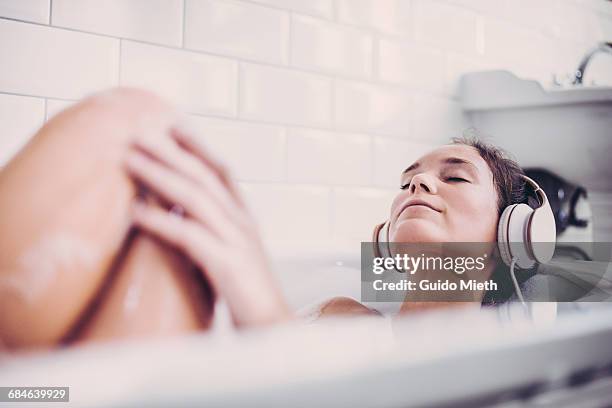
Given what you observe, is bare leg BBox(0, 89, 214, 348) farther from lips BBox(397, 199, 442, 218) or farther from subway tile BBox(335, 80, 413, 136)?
subway tile BBox(335, 80, 413, 136)

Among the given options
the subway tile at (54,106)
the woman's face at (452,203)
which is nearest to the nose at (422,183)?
the woman's face at (452,203)

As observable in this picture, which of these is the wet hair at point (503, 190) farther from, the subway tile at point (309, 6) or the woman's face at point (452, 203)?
the subway tile at point (309, 6)

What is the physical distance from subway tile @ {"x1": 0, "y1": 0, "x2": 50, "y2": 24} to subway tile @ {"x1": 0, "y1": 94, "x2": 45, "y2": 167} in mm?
119

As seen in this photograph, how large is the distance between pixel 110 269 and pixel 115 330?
39 mm

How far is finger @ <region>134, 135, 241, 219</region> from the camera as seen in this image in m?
0.40

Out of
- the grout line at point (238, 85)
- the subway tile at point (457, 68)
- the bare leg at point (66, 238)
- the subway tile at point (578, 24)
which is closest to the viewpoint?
the bare leg at point (66, 238)

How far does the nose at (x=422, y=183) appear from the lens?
0.80 m

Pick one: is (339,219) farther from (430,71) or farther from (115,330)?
(115,330)

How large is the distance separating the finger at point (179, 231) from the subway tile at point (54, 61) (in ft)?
2.01

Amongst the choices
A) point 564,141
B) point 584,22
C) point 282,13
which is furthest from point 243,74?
point 584,22

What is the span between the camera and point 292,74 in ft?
3.90

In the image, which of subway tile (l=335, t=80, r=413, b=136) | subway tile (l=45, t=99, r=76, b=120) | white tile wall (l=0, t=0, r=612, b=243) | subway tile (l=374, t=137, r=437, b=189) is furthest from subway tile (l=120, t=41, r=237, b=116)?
subway tile (l=374, t=137, r=437, b=189)

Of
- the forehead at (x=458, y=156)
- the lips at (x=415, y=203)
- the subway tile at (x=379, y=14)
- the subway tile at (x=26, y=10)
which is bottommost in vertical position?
the lips at (x=415, y=203)

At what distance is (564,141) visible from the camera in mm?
1275
